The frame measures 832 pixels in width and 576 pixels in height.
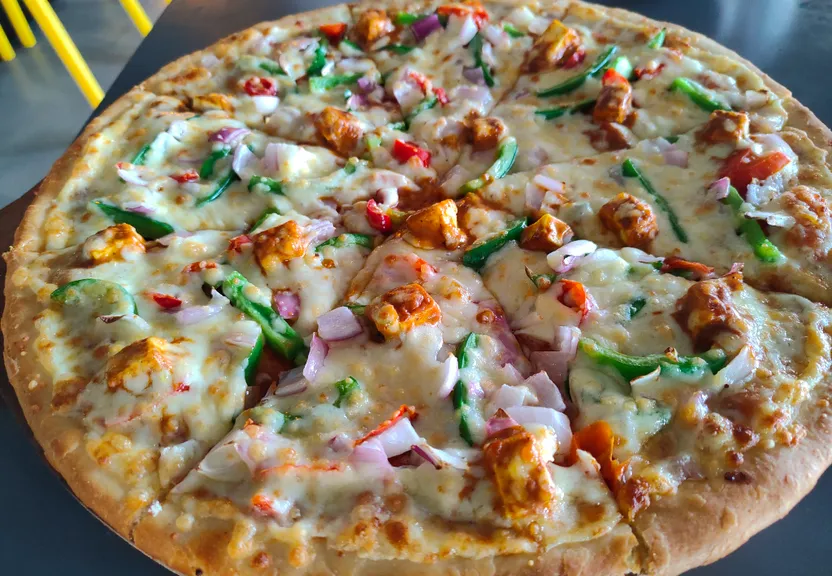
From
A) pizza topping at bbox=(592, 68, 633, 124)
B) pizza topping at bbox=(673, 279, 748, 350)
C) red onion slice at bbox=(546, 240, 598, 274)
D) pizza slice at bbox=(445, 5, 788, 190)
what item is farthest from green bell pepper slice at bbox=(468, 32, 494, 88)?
pizza topping at bbox=(673, 279, 748, 350)

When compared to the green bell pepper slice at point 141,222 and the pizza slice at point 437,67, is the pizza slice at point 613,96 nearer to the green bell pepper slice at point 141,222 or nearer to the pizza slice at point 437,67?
the pizza slice at point 437,67

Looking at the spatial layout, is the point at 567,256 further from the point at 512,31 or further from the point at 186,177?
the point at 512,31

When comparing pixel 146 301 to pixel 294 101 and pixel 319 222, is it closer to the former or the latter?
pixel 319 222

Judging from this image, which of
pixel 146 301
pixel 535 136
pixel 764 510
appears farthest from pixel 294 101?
pixel 764 510

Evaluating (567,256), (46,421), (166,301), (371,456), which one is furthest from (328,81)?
(371,456)

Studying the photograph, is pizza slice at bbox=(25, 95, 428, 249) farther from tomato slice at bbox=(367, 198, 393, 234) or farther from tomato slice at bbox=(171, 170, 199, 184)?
tomato slice at bbox=(367, 198, 393, 234)

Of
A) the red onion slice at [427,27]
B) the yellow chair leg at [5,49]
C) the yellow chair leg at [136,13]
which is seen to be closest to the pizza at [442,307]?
the red onion slice at [427,27]
